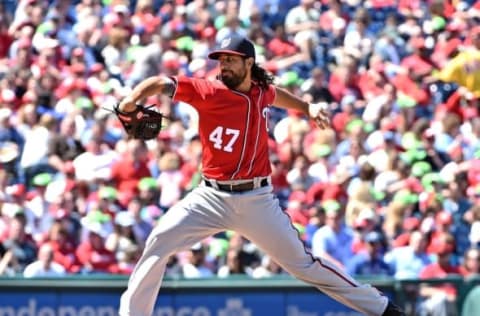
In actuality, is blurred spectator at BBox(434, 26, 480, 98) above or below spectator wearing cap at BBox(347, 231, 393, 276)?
above

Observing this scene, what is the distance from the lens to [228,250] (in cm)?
1123

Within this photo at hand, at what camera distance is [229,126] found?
7363 mm

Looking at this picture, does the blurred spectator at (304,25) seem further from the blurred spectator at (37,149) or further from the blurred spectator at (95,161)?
the blurred spectator at (37,149)

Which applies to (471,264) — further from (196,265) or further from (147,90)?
(147,90)

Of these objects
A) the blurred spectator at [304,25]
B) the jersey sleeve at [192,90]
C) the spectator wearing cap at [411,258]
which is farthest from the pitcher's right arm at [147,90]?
the blurred spectator at [304,25]

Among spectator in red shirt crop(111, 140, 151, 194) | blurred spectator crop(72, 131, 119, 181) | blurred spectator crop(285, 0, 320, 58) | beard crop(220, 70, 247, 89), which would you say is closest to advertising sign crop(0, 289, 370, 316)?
beard crop(220, 70, 247, 89)

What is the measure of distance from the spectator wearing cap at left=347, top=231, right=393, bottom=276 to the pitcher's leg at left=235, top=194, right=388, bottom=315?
11.9ft

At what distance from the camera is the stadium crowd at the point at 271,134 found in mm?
11469

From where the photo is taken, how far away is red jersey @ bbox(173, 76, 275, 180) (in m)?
7.27

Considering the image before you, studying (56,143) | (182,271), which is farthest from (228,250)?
(56,143)

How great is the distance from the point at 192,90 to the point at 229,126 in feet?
1.03

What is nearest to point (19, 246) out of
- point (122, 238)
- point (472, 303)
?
point (122, 238)

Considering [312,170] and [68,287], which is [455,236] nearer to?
[312,170]

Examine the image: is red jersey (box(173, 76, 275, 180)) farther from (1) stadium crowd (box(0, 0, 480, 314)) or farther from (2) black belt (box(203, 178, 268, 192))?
(1) stadium crowd (box(0, 0, 480, 314))
